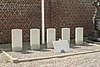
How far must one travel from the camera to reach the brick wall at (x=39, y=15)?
11.6 metres

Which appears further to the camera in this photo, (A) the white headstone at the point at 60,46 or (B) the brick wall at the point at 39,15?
(B) the brick wall at the point at 39,15

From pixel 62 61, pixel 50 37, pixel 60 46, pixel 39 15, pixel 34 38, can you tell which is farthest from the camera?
pixel 39 15

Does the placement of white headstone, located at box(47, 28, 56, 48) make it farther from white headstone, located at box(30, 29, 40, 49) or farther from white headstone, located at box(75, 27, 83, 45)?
white headstone, located at box(75, 27, 83, 45)

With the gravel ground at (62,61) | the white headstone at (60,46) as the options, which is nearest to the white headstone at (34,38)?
the gravel ground at (62,61)

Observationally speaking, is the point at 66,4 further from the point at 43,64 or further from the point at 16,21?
the point at 43,64

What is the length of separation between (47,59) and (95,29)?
504 cm

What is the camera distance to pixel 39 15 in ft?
40.8

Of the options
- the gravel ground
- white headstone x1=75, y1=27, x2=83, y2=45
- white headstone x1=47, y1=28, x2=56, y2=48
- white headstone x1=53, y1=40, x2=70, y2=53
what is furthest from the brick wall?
white headstone x1=53, y1=40, x2=70, y2=53

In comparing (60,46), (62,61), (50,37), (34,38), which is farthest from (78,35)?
(62,61)

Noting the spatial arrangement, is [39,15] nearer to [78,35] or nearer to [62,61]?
[78,35]

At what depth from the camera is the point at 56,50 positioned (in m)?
9.46

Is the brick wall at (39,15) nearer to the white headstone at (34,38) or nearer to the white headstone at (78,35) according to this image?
the white headstone at (78,35)

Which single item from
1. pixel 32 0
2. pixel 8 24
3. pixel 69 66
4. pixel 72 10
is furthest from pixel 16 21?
pixel 69 66

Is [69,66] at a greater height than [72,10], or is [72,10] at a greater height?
[72,10]
